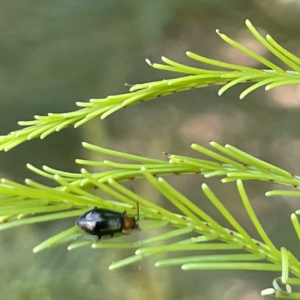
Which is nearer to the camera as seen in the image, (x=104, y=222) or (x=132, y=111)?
(x=104, y=222)

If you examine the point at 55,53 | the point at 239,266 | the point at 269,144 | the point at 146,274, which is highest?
the point at 55,53

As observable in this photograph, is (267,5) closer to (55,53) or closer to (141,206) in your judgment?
(55,53)

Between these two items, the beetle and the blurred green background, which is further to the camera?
the blurred green background

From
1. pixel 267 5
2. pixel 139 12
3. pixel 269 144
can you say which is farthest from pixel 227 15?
pixel 269 144

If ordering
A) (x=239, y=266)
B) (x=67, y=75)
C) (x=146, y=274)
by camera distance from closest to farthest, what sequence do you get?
(x=239, y=266)
(x=146, y=274)
(x=67, y=75)
